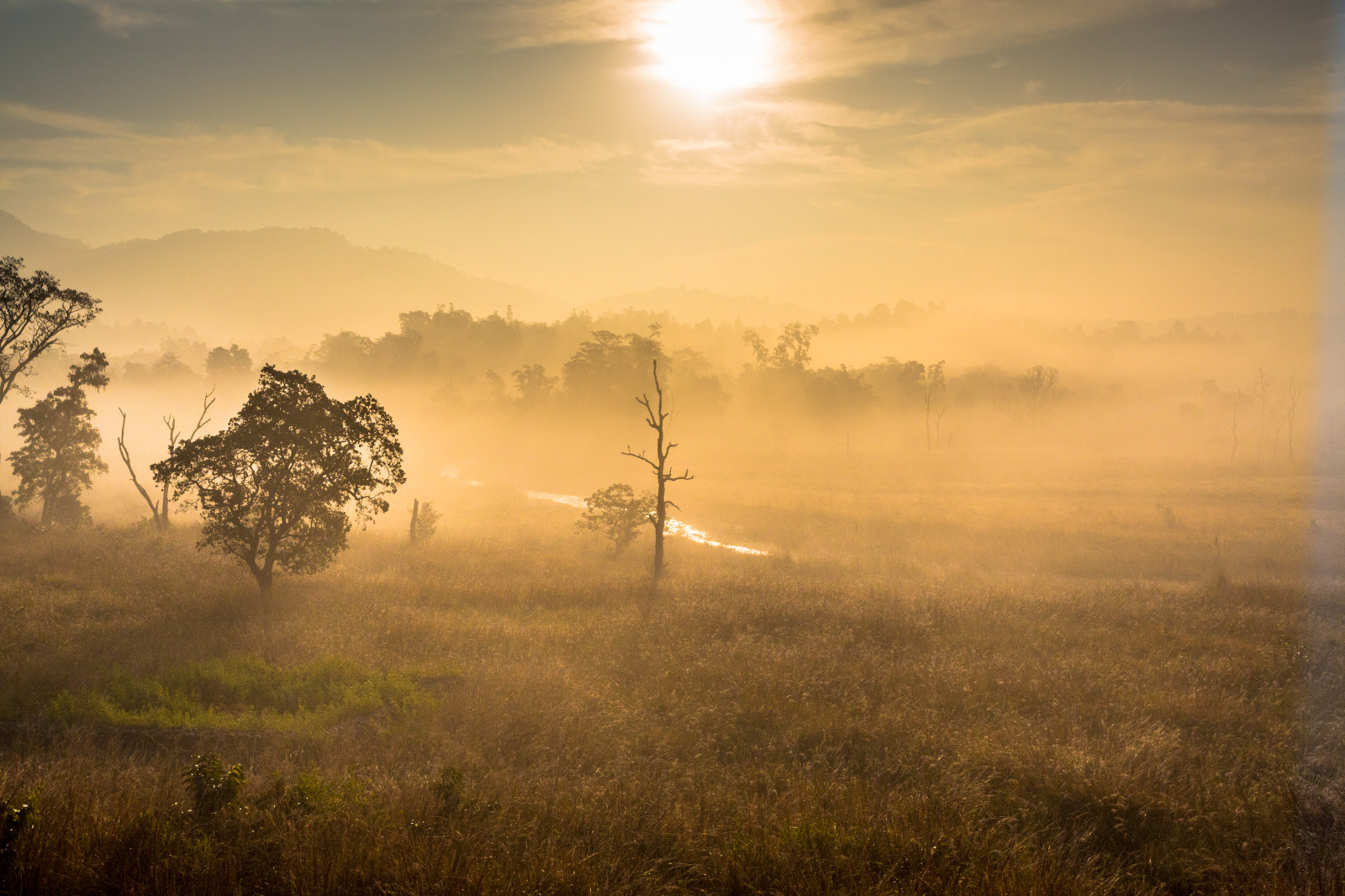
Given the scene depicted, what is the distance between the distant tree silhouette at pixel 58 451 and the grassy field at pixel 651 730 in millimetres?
3783

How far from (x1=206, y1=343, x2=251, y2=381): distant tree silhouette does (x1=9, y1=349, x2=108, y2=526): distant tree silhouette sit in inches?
2544

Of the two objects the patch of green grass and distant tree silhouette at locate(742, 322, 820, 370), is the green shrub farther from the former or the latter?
distant tree silhouette at locate(742, 322, 820, 370)

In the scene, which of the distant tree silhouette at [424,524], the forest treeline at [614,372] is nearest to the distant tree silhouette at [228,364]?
the forest treeline at [614,372]

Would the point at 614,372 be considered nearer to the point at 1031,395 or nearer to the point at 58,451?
the point at 58,451

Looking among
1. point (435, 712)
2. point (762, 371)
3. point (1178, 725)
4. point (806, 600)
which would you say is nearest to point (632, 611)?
point (806, 600)

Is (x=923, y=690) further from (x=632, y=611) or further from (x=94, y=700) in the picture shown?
(x=94, y=700)

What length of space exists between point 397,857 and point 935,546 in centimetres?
3330

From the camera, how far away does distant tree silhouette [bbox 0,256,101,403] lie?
88.0 ft

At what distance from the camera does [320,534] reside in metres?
19.5

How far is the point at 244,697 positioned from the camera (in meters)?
12.6

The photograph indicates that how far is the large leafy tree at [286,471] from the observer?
1859cm

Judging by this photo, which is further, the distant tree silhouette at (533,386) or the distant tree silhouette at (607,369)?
the distant tree silhouette at (533,386)

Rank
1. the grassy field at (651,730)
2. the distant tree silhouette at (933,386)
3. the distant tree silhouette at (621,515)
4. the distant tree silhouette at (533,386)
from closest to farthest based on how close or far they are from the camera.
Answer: the grassy field at (651,730) < the distant tree silhouette at (621,515) < the distant tree silhouette at (533,386) < the distant tree silhouette at (933,386)

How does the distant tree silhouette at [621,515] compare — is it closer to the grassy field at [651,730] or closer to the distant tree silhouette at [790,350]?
the grassy field at [651,730]
